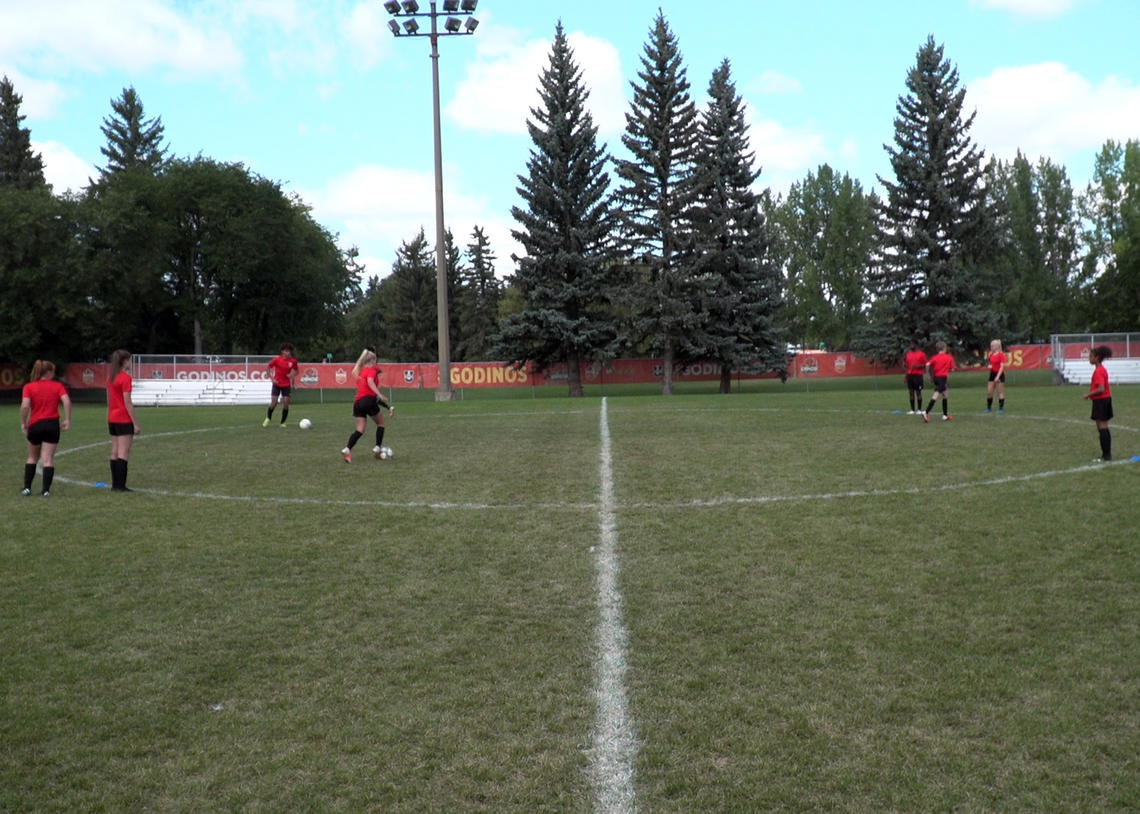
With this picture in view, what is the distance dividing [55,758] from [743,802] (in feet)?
9.85

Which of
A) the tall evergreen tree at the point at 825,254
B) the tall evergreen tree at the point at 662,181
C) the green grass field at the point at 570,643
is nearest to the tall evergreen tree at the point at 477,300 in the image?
the tall evergreen tree at the point at 825,254

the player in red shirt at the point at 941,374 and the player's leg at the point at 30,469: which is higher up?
the player in red shirt at the point at 941,374

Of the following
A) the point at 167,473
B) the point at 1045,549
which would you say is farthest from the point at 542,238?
the point at 1045,549

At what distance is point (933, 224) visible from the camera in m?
43.5

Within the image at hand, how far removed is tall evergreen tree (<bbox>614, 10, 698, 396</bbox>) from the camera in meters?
41.2

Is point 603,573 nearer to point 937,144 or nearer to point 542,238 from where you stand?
point 542,238

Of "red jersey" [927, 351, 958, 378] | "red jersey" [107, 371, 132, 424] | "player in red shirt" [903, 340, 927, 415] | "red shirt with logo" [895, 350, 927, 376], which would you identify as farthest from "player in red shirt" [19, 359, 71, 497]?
"red shirt with logo" [895, 350, 927, 376]

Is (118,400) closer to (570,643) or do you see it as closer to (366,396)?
(366,396)

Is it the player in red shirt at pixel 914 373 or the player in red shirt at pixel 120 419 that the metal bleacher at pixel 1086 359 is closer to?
the player in red shirt at pixel 914 373

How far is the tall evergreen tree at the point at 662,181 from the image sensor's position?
41156mm

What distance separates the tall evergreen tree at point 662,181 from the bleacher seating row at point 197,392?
16.5 meters

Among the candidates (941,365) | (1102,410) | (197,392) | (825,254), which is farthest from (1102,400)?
(825,254)

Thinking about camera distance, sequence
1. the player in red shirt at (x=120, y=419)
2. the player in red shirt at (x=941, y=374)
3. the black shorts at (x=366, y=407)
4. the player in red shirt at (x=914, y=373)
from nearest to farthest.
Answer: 1. the player in red shirt at (x=120, y=419)
2. the black shorts at (x=366, y=407)
3. the player in red shirt at (x=941, y=374)
4. the player in red shirt at (x=914, y=373)

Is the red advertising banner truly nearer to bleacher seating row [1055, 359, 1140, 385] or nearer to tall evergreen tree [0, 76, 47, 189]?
Answer: bleacher seating row [1055, 359, 1140, 385]
